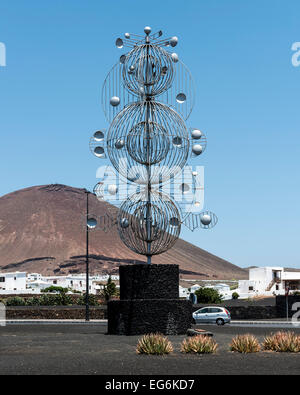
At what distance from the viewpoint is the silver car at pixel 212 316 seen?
39.8 m

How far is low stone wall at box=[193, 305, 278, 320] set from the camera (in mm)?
47188

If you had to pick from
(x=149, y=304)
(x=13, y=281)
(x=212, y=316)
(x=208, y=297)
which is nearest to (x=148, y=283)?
(x=149, y=304)

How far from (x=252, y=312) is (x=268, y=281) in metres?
59.5

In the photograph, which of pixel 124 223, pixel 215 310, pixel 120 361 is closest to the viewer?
pixel 120 361

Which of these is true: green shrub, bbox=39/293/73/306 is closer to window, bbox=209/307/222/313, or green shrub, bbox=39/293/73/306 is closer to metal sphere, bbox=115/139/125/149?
window, bbox=209/307/222/313

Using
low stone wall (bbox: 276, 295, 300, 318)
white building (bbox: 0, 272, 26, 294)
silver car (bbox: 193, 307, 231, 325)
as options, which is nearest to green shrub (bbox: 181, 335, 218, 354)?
silver car (bbox: 193, 307, 231, 325)

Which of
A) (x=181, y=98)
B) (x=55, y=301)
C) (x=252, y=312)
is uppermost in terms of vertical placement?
(x=181, y=98)

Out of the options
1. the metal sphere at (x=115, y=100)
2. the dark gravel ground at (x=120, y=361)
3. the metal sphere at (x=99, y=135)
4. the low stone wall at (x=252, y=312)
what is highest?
the metal sphere at (x=115, y=100)

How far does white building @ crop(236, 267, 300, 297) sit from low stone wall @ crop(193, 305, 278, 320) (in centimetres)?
5332

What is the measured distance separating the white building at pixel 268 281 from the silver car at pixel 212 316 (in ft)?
201

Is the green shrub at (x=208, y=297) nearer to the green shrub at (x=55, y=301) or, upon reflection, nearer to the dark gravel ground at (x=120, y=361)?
the green shrub at (x=55, y=301)

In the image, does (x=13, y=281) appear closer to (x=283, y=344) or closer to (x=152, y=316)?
(x=152, y=316)

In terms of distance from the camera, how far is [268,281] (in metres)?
106

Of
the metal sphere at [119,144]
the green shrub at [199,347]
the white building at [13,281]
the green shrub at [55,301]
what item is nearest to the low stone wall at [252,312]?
the green shrub at [55,301]
